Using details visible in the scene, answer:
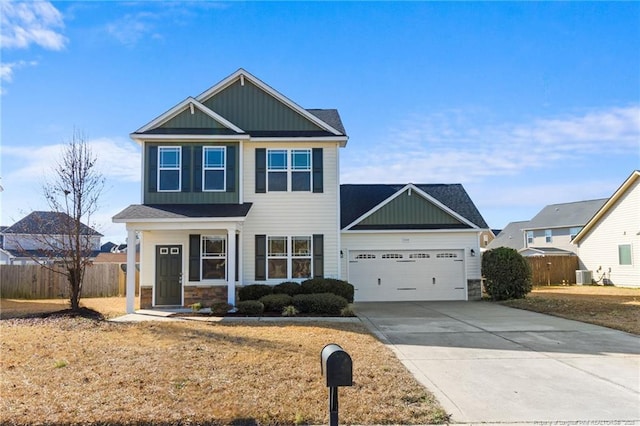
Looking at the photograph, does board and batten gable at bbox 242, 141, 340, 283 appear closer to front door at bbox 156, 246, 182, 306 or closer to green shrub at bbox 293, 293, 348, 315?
green shrub at bbox 293, 293, 348, 315

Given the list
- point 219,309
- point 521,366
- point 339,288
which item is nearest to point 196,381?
point 521,366

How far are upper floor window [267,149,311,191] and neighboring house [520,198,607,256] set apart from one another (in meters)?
27.0

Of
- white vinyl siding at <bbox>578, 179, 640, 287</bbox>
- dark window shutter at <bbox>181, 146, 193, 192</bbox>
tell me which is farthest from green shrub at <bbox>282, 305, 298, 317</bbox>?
white vinyl siding at <bbox>578, 179, 640, 287</bbox>

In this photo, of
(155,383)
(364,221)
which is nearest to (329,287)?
(364,221)

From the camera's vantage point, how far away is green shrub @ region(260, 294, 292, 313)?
1441 centimetres

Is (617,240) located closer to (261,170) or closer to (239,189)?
(261,170)

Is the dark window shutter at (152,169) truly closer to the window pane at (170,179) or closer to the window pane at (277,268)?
the window pane at (170,179)

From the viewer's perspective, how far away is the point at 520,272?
757 inches

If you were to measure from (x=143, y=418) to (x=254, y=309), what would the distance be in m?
8.70

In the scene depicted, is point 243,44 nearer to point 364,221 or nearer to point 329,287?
point 329,287

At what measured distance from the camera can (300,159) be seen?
17.1 m

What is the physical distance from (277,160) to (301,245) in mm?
3143

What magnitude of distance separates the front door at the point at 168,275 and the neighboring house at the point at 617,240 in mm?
23471

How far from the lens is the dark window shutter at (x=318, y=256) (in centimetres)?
1678
